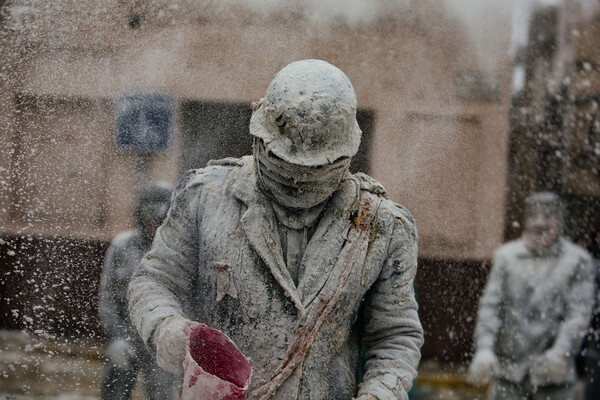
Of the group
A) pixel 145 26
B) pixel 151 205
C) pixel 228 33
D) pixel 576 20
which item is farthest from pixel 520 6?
pixel 151 205

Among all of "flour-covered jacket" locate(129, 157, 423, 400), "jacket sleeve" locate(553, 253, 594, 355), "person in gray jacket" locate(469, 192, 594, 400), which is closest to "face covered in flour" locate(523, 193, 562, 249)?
"person in gray jacket" locate(469, 192, 594, 400)

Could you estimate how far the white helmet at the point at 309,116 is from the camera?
1859 millimetres

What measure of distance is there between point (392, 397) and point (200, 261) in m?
0.70

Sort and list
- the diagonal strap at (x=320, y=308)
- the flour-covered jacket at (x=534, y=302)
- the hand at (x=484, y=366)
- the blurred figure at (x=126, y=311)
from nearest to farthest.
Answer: the diagonal strap at (x=320, y=308), the blurred figure at (x=126, y=311), the flour-covered jacket at (x=534, y=302), the hand at (x=484, y=366)

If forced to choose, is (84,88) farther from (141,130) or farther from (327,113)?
(327,113)

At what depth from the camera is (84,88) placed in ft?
11.2

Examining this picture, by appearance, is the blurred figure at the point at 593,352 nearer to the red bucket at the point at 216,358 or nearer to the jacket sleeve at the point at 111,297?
the jacket sleeve at the point at 111,297

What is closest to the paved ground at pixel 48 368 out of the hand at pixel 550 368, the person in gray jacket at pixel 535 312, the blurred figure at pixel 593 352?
the person in gray jacket at pixel 535 312

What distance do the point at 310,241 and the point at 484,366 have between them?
220 centimetres

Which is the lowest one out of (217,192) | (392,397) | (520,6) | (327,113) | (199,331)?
(392,397)

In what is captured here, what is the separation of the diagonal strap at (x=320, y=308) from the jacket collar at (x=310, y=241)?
0.02 metres

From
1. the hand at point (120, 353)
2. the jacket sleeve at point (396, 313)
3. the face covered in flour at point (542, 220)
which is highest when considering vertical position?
the jacket sleeve at point (396, 313)

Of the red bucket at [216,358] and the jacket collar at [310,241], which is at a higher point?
the jacket collar at [310,241]

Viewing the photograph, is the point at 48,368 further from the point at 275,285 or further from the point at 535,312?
the point at 535,312
